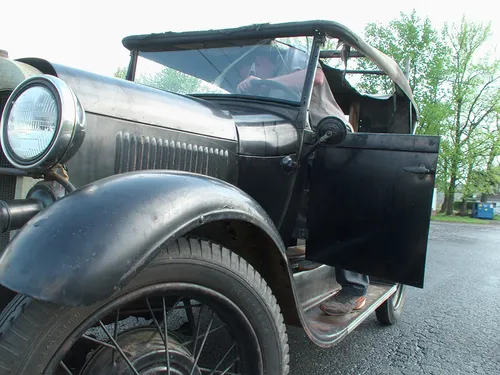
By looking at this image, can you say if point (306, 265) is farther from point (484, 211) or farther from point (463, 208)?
point (463, 208)

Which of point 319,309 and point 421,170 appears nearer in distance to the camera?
point 421,170

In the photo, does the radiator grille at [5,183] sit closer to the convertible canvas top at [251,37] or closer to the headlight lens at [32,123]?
the headlight lens at [32,123]

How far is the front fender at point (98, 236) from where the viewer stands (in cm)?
105

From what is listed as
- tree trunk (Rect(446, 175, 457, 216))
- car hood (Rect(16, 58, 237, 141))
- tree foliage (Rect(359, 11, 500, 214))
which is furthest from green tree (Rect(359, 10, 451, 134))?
car hood (Rect(16, 58, 237, 141))

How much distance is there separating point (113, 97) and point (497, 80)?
1042 inches

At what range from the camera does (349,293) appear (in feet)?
9.41

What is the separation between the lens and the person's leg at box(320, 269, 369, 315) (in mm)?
2666

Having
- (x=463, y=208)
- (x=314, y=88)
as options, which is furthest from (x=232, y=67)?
(x=463, y=208)

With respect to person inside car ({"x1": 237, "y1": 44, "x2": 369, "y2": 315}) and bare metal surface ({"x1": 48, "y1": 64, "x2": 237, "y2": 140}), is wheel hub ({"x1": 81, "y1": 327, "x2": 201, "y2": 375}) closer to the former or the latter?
bare metal surface ({"x1": 48, "y1": 64, "x2": 237, "y2": 140})

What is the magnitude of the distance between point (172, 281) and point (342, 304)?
167 centimetres

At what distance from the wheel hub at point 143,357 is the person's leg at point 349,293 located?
54.8 inches

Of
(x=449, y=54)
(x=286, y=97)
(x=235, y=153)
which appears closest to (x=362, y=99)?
(x=286, y=97)

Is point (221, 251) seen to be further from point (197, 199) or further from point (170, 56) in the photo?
point (170, 56)

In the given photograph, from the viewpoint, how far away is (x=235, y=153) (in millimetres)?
2223
